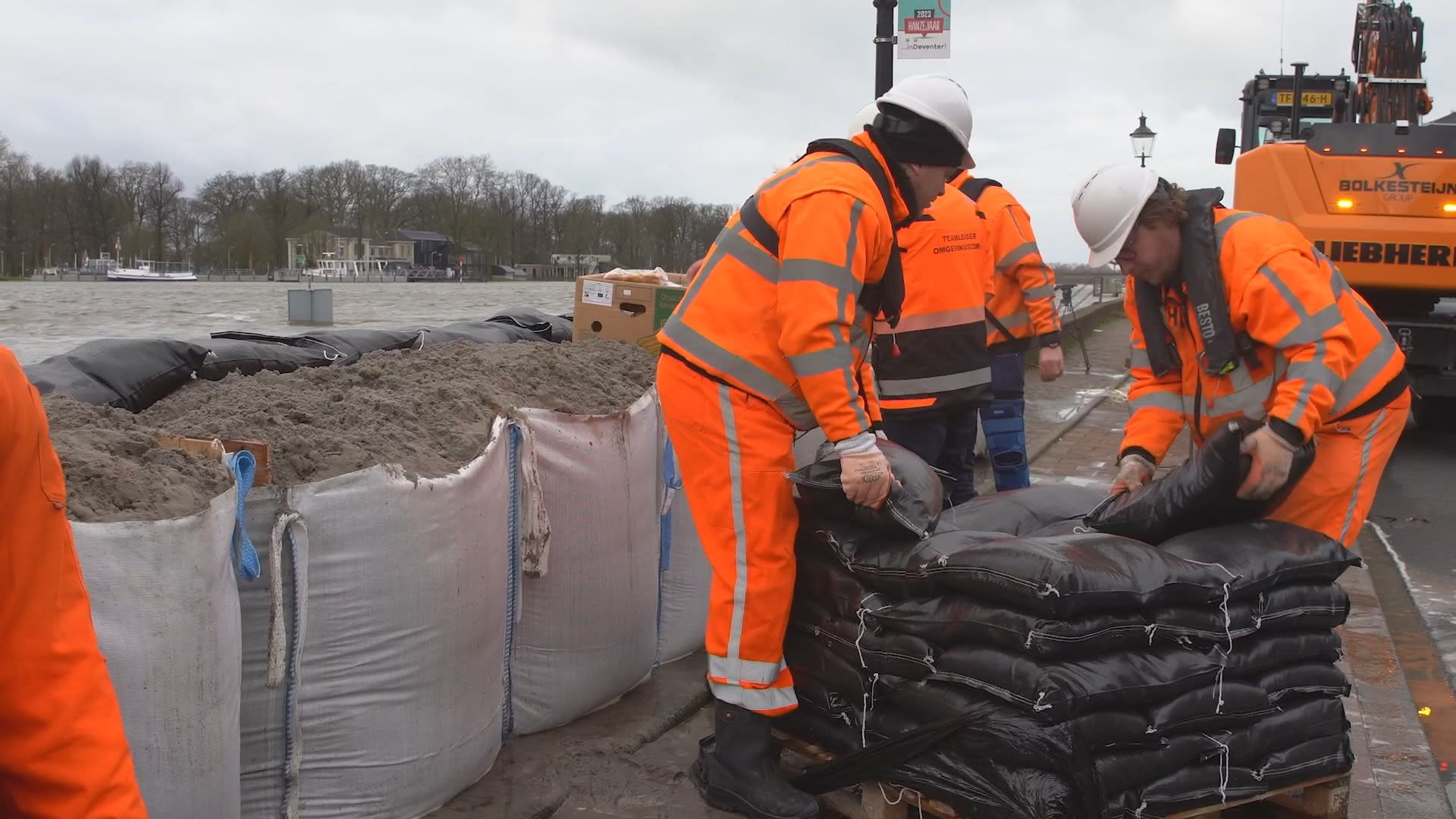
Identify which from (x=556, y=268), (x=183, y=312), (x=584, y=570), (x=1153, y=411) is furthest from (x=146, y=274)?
(x=1153, y=411)

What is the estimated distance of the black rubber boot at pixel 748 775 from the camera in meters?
3.12

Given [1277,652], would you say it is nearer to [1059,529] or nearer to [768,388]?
[1059,529]

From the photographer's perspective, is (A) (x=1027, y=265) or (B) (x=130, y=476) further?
(A) (x=1027, y=265)

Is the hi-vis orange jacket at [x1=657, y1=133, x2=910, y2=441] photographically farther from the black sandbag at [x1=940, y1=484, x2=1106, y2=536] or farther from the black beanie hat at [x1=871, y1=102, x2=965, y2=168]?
the black sandbag at [x1=940, y1=484, x2=1106, y2=536]

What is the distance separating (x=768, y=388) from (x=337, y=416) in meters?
1.14

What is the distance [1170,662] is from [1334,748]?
1.97ft

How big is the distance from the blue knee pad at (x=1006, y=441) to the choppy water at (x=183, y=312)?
6083mm

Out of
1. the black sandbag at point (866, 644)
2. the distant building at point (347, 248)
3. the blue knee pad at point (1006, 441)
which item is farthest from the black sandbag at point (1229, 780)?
the distant building at point (347, 248)

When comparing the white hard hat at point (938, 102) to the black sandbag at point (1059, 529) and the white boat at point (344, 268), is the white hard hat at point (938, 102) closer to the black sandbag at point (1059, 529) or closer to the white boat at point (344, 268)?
the black sandbag at point (1059, 529)

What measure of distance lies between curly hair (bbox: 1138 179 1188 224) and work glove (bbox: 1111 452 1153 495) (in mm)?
733

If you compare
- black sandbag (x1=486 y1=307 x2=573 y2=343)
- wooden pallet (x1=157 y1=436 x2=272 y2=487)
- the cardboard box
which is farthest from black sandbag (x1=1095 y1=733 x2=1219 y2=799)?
black sandbag (x1=486 y1=307 x2=573 y2=343)

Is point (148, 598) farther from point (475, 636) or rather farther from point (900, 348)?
point (900, 348)

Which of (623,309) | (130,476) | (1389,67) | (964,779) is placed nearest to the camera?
(130,476)

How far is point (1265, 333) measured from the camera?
127 inches
